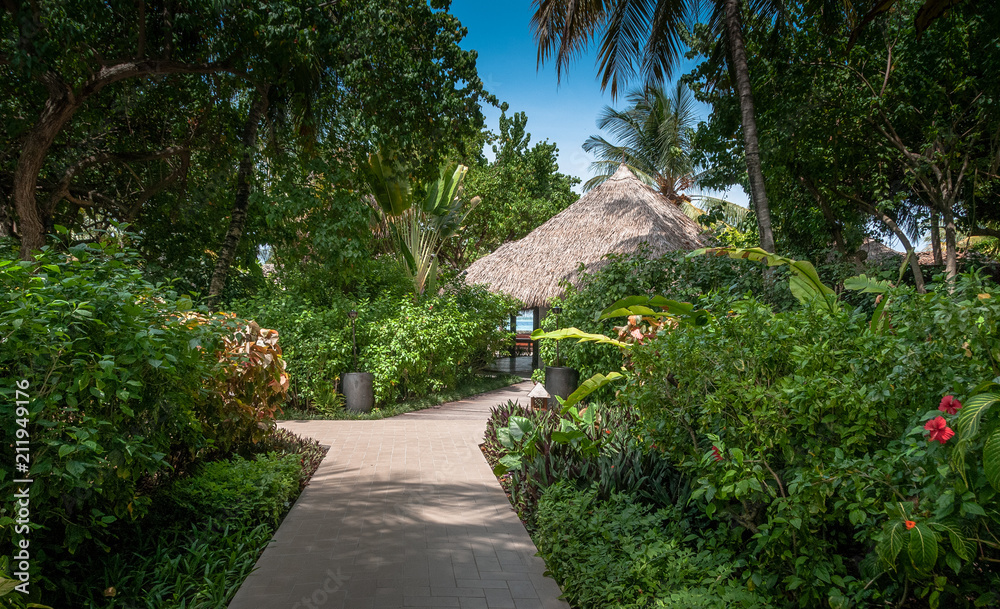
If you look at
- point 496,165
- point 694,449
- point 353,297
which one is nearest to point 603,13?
point 353,297

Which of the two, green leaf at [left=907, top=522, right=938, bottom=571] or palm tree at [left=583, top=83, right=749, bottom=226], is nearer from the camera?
green leaf at [left=907, top=522, right=938, bottom=571]

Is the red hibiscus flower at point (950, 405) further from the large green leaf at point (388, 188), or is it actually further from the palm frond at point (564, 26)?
the large green leaf at point (388, 188)

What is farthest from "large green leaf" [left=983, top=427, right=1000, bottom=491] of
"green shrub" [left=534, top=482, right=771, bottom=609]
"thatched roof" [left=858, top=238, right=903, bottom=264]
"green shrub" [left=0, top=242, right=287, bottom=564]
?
"thatched roof" [left=858, top=238, right=903, bottom=264]

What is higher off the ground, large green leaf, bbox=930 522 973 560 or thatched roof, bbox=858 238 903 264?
thatched roof, bbox=858 238 903 264

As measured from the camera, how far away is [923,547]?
186 cm

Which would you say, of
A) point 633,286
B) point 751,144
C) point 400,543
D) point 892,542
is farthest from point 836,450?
point 751,144

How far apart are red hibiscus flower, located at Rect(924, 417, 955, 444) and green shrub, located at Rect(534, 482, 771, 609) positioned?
1.14 m

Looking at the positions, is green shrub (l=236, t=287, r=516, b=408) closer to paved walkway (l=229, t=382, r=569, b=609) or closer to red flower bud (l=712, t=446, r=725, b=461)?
paved walkway (l=229, t=382, r=569, b=609)

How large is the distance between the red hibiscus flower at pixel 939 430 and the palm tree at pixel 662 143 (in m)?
23.0

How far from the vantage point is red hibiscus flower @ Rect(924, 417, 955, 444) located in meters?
1.85

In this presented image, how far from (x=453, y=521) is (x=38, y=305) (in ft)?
10.3

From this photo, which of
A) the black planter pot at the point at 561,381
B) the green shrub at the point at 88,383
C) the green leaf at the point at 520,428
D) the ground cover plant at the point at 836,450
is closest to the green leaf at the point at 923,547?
the ground cover plant at the point at 836,450

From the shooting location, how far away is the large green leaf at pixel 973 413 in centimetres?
172

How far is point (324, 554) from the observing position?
3797 mm
